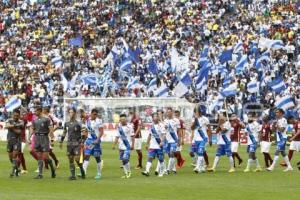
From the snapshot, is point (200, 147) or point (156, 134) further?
point (200, 147)

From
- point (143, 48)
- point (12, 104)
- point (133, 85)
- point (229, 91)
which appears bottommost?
point (12, 104)

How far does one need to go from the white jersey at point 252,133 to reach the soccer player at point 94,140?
20.2ft

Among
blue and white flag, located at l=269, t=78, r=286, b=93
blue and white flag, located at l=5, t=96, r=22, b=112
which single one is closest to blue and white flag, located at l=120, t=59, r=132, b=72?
blue and white flag, located at l=5, t=96, r=22, b=112

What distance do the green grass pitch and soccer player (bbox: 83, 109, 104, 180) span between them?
1.93 feet

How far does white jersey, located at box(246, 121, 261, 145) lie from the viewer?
114ft

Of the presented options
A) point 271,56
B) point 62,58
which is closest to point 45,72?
point 62,58

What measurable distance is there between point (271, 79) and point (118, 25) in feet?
60.0

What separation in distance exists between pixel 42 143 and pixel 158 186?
4.59 meters

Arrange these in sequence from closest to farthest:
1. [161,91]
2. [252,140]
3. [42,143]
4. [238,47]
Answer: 1. [42,143]
2. [252,140]
3. [161,91]
4. [238,47]

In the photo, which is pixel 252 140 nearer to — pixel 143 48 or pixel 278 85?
pixel 278 85

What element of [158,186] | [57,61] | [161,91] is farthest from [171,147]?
[57,61]

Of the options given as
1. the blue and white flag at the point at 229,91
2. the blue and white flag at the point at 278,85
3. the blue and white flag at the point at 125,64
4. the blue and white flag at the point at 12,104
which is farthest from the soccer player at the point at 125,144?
the blue and white flag at the point at 125,64

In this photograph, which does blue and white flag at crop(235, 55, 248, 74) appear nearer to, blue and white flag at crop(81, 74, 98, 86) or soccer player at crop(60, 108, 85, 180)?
blue and white flag at crop(81, 74, 98, 86)

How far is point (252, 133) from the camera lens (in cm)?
3509
